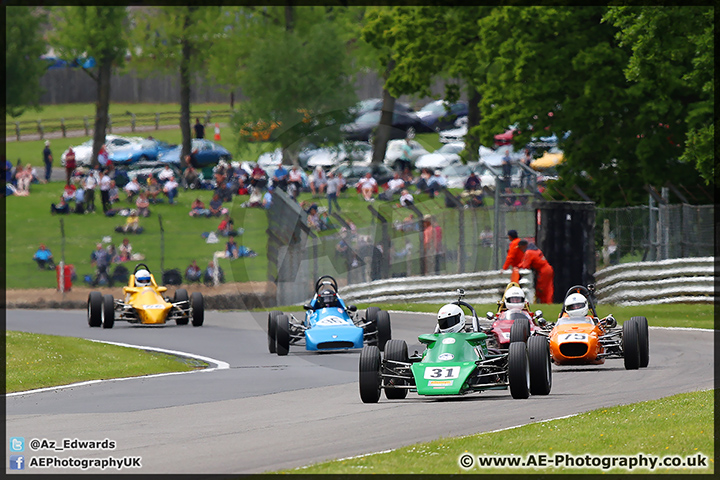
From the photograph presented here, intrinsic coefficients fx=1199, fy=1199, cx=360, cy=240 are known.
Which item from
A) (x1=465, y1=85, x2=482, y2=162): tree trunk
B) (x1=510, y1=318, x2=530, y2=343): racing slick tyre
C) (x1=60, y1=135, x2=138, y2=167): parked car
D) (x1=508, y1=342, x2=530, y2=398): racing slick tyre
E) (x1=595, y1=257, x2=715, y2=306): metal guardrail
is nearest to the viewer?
(x1=508, y1=342, x2=530, y2=398): racing slick tyre

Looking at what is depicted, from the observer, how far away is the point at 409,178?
37562 mm

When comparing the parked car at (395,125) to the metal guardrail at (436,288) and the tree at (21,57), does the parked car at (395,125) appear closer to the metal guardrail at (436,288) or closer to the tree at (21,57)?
the tree at (21,57)

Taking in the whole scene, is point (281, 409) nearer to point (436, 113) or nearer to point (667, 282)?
point (667, 282)

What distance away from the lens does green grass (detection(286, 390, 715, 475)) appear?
8766 mm

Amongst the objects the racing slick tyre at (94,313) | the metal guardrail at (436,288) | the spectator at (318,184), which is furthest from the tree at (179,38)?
the racing slick tyre at (94,313)

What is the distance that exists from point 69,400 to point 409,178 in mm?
24542

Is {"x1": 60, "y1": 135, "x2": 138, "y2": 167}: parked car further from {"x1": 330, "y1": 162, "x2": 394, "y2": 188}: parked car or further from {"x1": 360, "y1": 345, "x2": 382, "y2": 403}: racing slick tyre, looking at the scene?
{"x1": 360, "y1": 345, "x2": 382, "y2": 403}: racing slick tyre

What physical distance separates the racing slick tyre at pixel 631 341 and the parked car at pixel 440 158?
112 ft

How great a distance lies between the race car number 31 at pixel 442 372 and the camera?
12641 millimetres

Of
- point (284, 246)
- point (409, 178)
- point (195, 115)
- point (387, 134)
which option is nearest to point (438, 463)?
point (284, 246)

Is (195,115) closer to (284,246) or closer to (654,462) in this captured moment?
(284,246)

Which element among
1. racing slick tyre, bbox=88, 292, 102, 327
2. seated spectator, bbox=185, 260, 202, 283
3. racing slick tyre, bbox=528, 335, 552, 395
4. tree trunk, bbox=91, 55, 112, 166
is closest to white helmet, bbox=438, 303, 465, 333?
racing slick tyre, bbox=528, 335, 552, 395

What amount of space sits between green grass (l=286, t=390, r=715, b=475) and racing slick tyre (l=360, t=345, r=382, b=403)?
2371 mm

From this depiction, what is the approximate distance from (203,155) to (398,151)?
936 centimetres
